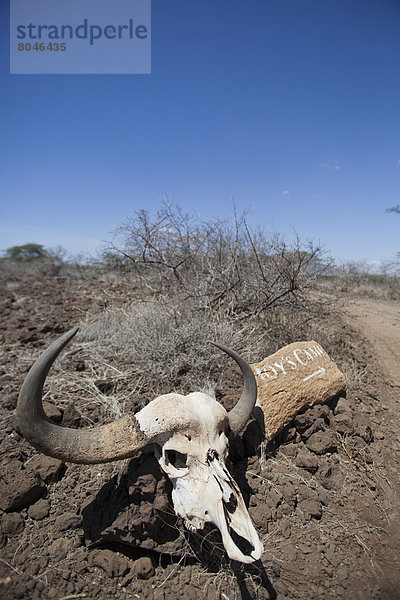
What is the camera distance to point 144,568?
1.90 metres

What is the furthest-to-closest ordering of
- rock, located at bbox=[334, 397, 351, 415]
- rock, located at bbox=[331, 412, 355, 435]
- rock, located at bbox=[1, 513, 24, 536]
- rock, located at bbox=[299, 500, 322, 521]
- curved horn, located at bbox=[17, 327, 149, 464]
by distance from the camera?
rock, located at bbox=[334, 397, 351, 415] < rock, located at bbox=[331, 412, 355, 435] < rock, located at bbox=[299, 500, 322, 521] < rock, located at bbox=[1, 513, 24, 536] < curved horn, located at bbox=[17, 327, 149, 464]

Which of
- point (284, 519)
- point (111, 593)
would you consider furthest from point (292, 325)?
point (111, 593)

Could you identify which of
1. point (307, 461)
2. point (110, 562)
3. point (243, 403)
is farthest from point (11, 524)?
point (307, 461)

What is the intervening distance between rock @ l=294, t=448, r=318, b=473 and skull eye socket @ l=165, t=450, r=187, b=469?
1.28 meters

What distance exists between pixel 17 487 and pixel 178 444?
4.17 feet

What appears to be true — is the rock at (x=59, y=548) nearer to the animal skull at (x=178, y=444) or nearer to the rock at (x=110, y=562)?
the rock at (x=110, y=562)

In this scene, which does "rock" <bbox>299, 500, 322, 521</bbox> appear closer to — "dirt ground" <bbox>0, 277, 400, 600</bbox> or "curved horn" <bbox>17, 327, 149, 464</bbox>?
"dirt ground" <bbox>0, 277, 400, 600</bbox>

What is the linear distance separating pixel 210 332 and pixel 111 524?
2355 mm

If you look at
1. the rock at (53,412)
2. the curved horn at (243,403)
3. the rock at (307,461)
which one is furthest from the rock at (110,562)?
the rock at (307,461)

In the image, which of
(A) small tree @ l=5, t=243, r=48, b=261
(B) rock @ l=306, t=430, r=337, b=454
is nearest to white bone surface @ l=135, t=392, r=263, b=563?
(B) rock @ l=306, t=430, r=337, b=454

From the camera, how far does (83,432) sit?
1.88m

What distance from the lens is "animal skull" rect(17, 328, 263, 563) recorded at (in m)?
1.62

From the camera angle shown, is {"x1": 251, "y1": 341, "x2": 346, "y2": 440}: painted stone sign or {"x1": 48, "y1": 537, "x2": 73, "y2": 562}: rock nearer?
{"x1": 48, "y1": 537, "x2": 73, "y2": 562}: rock

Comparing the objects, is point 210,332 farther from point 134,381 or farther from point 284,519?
point 284,519
